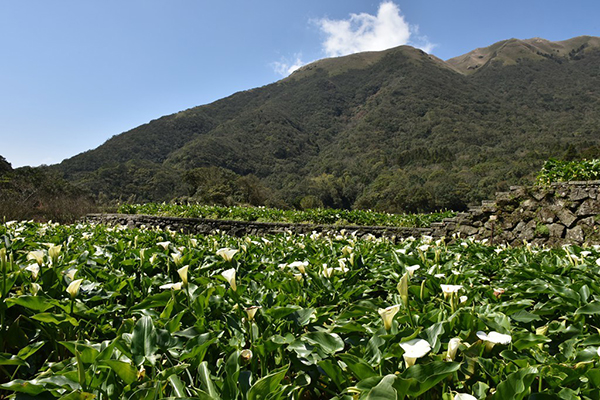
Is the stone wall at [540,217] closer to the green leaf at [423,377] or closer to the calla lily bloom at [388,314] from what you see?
the calla lily bloom at [388,314]

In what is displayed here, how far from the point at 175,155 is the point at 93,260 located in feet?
133

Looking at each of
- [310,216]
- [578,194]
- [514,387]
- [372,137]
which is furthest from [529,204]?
[372,137]

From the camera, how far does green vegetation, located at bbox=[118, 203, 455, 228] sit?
9.68m

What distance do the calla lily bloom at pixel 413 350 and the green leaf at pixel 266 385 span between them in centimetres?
31

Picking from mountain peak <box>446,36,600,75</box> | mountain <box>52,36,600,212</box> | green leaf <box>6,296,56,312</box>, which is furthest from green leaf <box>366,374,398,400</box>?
mountain peak <box>446,36,600,75</box>

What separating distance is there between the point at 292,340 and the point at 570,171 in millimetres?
7899

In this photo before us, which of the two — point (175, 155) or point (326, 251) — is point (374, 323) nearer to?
point (326, 251)

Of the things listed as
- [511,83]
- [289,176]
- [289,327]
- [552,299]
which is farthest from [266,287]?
[511,83]

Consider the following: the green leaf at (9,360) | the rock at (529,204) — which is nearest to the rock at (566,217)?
the rock at (529,204)

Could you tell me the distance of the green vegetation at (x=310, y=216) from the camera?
31.8 feet

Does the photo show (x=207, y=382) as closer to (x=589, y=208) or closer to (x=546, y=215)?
(x=589, y=208)

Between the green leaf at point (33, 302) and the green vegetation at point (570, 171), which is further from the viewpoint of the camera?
the green vegetation at point (570, 171)

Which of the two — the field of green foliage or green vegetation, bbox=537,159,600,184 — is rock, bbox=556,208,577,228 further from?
the field of green foliage

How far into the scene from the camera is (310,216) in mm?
10352
